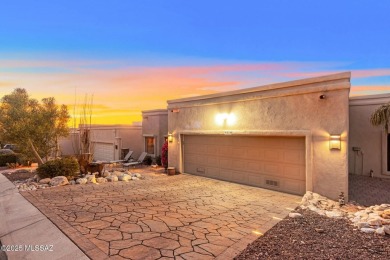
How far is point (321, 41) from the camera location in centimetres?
1302

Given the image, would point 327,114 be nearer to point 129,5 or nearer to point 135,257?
point 135,257

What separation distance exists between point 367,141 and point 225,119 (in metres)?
7.85

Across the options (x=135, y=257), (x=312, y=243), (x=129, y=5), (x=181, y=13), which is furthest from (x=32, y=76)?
(x=312, y=243)

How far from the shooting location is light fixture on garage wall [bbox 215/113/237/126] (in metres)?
11.0

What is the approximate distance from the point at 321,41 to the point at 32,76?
17.9 metres

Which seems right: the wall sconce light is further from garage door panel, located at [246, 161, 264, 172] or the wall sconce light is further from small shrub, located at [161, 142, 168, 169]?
small shrub, located at [161, 142, 168, 169]

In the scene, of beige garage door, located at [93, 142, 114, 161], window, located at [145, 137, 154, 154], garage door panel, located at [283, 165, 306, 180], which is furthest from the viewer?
beige garage door, located at [93, 142, 114, 161]

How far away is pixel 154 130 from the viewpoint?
1894 centimetres

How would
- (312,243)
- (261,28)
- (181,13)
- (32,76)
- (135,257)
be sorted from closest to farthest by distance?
(135,257)
(312,243)
(181,13)
(261,28)
(32,76)

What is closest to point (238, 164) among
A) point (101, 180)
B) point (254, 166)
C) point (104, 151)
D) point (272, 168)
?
point (254, 166)

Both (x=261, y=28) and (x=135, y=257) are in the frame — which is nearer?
(x=135, y=257)

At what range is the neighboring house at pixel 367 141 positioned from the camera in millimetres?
11859

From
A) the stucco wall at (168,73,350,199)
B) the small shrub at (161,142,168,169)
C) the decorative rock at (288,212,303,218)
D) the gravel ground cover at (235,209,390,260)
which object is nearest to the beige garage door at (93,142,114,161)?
the small shrub at (161,142,168,169)

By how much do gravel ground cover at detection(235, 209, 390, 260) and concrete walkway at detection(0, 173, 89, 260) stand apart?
11.3 feet
